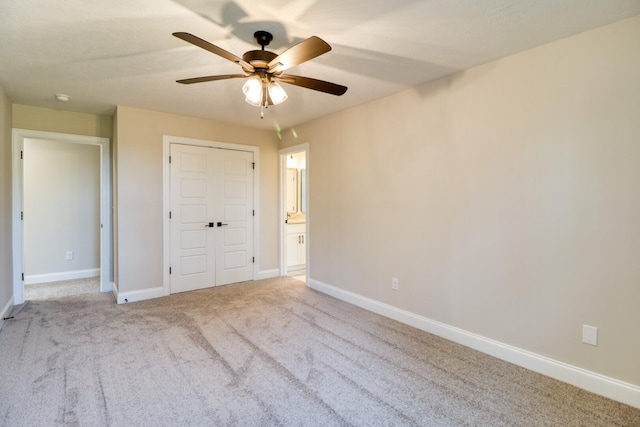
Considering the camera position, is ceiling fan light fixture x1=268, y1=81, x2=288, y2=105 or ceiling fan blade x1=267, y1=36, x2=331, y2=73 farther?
ceiling fan light fixture x1=268, y1=81, x2=288, y2=105

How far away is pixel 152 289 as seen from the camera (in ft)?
13.5

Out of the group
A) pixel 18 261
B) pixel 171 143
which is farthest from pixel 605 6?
pixel 18 261

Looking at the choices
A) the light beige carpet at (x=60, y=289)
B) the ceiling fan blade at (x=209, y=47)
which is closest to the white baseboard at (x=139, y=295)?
the light beige carpet at (x=60, y=289)

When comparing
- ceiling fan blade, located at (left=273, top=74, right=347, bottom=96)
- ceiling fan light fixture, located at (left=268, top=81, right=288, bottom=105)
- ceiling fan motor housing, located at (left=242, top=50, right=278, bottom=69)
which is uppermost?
ceiling fan motor housing, located at (left=242, top=50, right=278, bottom=69)

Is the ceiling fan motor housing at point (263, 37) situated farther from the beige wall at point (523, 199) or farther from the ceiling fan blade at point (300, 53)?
the beige wall at point (523, 199)

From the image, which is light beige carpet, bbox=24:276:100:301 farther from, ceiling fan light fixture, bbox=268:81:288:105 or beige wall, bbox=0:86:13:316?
ceiling fan light fixture, bbox=268:81:288:105

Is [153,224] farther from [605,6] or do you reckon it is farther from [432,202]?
[605,6]

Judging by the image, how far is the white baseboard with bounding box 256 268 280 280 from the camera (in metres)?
5.10

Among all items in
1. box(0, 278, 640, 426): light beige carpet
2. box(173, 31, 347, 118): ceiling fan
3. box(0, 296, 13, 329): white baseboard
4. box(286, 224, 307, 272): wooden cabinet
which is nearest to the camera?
box(173, 31, 347, 118): ceiling fan

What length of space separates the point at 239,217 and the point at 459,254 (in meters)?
3.23

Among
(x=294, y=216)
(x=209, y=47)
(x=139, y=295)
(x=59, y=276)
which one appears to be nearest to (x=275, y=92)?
(x=209, y=47)

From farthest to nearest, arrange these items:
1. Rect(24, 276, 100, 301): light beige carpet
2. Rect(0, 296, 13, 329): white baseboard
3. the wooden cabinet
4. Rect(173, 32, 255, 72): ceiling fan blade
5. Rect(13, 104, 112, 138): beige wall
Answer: the wooden cabinet
Rect(24, 276, 100, 301): light beige carpet
Rect(13, 104, 112, 138): beige wall
Rect(0, 296, 13, 329): white baseboard
Rect(173, 32, 255, 72): ceiling fan blade

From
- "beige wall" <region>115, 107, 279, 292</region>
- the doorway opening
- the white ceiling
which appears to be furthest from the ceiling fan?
the doorway opening

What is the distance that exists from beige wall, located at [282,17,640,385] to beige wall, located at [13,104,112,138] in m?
3.53
